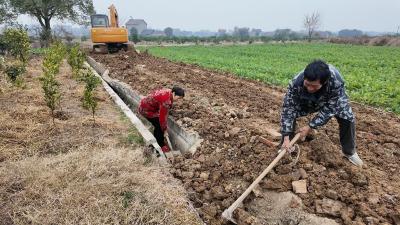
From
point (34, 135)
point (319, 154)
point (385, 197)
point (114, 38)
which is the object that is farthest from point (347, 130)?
point (114, 38)

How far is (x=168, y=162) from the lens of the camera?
Answer: 5.35 metres

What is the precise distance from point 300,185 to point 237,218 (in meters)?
0.83

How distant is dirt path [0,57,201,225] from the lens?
3.66m

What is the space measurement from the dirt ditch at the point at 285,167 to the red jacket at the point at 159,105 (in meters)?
0.57

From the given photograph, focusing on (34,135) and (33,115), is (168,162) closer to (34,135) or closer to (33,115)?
(34,135)

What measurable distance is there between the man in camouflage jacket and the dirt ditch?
47 cm

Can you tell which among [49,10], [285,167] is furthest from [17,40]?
[49,10]

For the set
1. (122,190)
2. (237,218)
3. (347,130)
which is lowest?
(237,218)

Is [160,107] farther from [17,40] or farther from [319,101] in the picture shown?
[17,40]

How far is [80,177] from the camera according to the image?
172 inches

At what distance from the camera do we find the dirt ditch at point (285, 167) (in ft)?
12.9

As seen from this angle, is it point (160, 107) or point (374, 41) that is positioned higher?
point (160, 107)

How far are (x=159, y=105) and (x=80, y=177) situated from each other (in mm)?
2299

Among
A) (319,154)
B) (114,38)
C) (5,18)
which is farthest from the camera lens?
(5,18)
